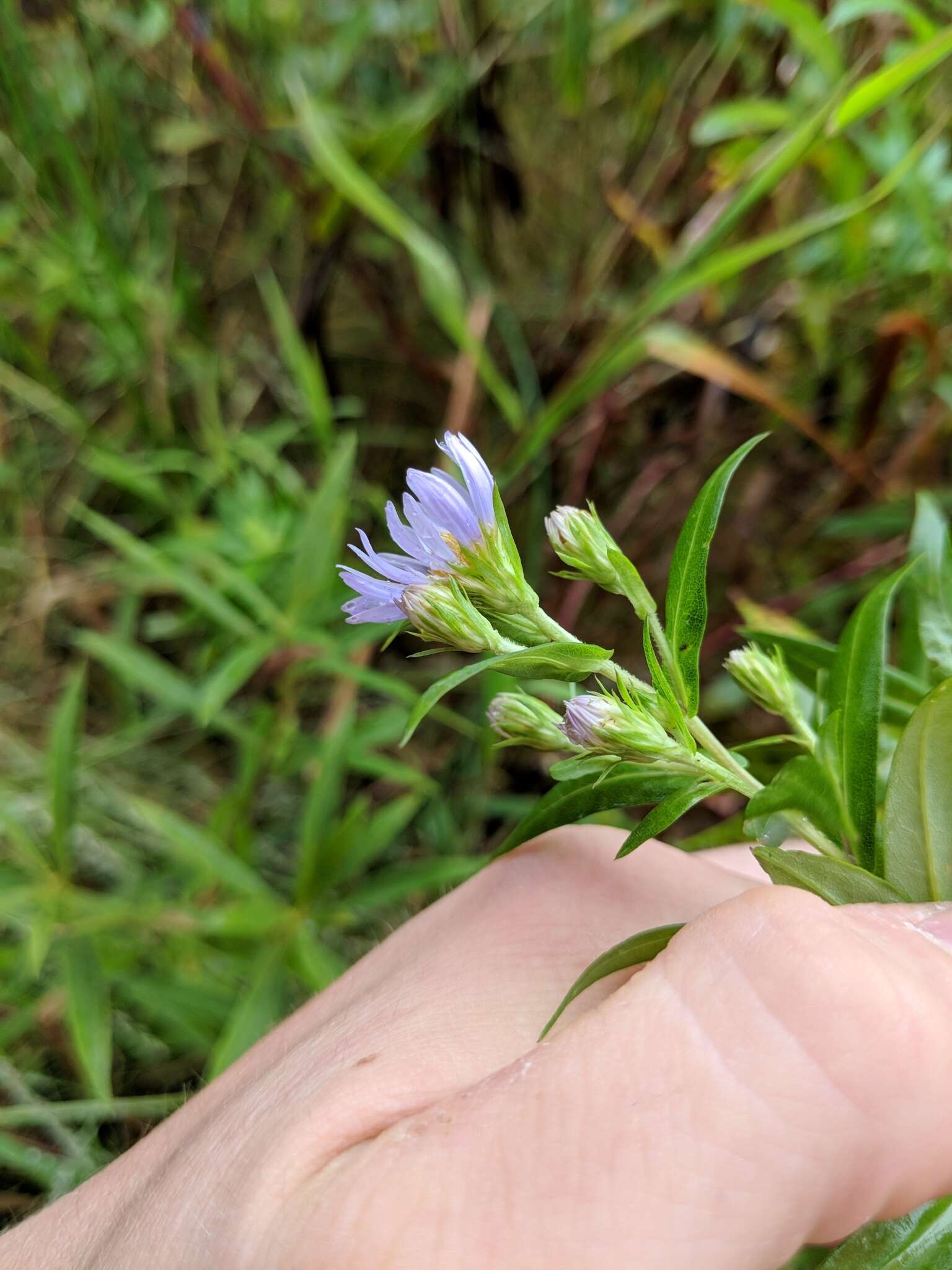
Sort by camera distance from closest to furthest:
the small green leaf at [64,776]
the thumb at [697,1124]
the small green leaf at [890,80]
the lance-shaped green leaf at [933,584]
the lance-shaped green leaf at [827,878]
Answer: the thumb at [697,1124], the lance-shaped green leaf at [827,878], the lance-shaped green leaf at [933,584], the small green leaf at [890,80], the small green leaf at [64,776]

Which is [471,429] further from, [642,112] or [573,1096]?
[573,1096]

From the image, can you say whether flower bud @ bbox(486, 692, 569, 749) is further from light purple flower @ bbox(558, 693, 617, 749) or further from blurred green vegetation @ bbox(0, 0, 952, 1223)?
blurred green vegetation @ bbox(0, 0, 952, 1223)

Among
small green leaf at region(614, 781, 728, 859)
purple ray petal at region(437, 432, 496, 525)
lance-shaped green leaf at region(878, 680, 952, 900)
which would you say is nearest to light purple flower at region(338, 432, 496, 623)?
purple ray petal at region(437, 432, 496, 525)

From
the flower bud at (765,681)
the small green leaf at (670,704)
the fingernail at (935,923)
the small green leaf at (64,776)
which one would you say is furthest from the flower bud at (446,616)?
the small green leaf at (64,776)

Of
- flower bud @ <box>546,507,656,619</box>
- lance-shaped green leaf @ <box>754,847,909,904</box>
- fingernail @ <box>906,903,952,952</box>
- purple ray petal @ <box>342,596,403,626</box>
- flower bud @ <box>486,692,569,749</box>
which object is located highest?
purple ray petal @ <box>342,596,403,626</box>

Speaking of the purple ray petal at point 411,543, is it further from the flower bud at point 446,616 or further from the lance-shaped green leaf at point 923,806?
the lance-shaped green leaf at point 923,806

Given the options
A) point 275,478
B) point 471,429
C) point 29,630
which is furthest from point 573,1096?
point 29,630

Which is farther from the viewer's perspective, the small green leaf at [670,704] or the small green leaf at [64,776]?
the small green leaf at [64,776]
